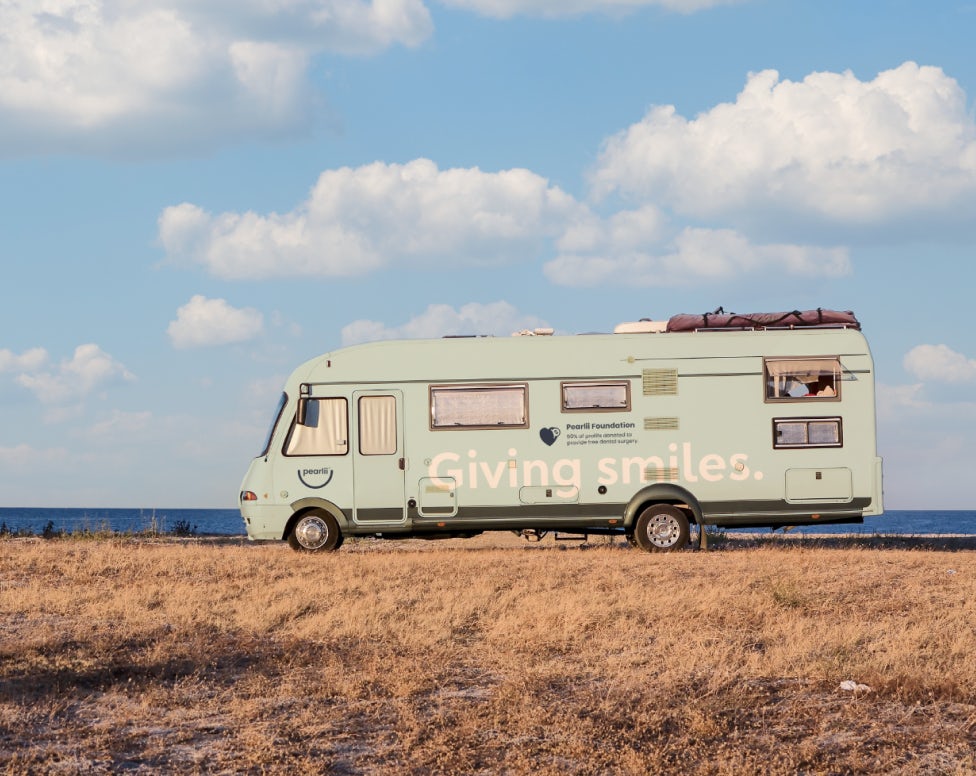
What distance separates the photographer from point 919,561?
14914 mm

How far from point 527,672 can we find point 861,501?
9310 mm

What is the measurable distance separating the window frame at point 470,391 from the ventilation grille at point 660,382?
1779 millimetres

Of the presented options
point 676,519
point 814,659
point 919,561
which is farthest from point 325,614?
point 919,561

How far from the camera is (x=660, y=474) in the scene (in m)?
16.2

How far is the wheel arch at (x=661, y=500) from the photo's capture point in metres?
16.1

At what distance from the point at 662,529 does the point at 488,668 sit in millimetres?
8039

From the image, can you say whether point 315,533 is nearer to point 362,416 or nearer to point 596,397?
point 362,416

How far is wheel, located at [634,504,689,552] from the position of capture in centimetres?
1625

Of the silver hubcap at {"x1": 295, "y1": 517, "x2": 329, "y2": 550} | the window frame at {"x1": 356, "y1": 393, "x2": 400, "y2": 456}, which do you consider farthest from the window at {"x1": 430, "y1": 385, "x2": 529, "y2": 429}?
the silver hubcap at {"x1": 295, "y1": 517, "x2": 329, "y2": 550}

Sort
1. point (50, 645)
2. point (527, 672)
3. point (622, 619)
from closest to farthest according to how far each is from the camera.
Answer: point (527, 672)
point (50, 645)
point (622, 619)

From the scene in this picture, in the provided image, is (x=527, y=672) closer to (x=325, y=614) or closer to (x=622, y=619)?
(x=622, y=619)

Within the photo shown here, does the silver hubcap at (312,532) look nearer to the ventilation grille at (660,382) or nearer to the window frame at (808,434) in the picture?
the ventilation grille at (660,382)

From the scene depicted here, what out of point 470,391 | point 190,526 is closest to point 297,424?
point 470,391

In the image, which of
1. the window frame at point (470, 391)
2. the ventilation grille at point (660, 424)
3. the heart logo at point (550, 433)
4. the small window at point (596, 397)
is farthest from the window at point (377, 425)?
the ventilation grille at point (660, 424)
